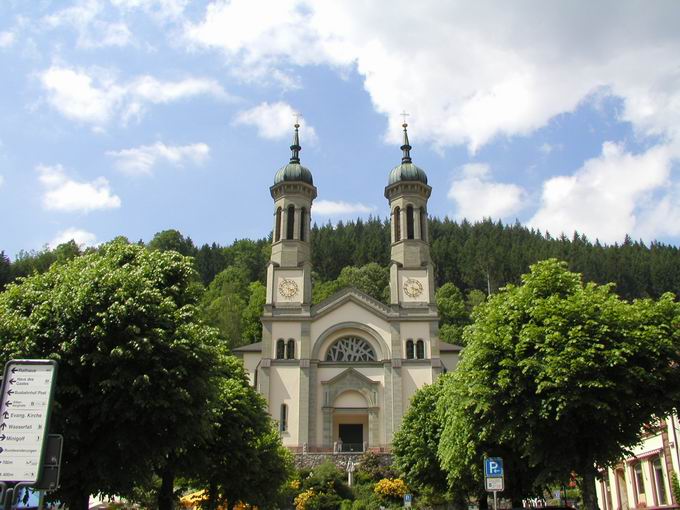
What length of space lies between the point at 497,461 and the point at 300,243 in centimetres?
4063

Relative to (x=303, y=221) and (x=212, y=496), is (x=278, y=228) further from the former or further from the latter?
(x=212, y=496)

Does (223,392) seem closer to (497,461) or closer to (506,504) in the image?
(497,461)

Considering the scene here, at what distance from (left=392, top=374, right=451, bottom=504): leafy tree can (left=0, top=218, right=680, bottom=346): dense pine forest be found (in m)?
56.3

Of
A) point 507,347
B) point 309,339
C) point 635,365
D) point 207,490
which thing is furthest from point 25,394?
point 309,339

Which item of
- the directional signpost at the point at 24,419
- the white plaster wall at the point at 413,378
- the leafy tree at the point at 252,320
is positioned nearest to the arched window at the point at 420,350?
the white plaster wall at the point at 413,378

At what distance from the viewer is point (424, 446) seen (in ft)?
115

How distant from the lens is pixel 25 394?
10297 mm

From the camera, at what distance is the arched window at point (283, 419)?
51719 millimetres

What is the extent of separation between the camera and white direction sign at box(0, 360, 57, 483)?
392 inches

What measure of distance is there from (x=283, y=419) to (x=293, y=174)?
2145cm

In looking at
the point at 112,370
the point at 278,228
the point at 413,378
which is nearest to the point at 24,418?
the point at 112,370

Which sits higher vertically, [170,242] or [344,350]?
[170,242]

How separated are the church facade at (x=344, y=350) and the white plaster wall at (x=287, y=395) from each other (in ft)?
0.26

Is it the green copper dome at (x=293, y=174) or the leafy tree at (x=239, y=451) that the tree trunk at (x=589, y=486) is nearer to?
the leafy tree at (x=239, y=451)
